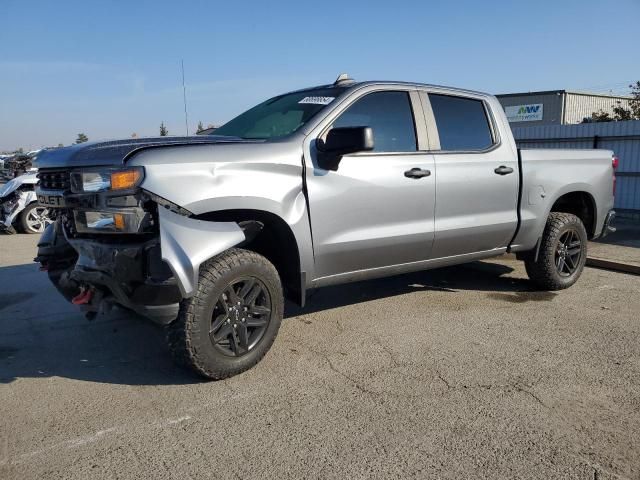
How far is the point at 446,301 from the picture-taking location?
542 cm

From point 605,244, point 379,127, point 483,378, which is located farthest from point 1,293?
point 605,244

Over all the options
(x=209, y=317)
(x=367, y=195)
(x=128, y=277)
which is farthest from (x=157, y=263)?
(x=367, y=195)

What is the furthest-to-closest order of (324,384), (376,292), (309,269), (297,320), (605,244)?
1. (605,244)
2. (376,292)
3. (297,320)
4. (309,269)
5. (324,384)

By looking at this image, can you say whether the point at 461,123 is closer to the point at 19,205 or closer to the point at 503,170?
the point at 503,170

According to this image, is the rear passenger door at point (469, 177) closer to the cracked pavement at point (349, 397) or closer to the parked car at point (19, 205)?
the cracked pavement at point (349, 397)

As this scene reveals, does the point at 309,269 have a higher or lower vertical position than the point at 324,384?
higher

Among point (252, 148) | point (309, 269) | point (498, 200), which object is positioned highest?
point (252, 148)

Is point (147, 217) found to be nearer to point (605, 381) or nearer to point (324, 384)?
point (324, 384)

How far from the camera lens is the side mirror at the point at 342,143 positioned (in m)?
3.69

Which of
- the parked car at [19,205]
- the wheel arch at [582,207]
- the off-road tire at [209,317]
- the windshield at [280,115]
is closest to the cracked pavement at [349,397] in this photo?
the off-road tire at [209,317]

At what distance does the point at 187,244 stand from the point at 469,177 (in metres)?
2.64

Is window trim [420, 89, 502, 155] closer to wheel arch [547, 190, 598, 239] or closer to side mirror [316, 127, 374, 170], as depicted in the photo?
side mirror [316, 127, 374, 170]

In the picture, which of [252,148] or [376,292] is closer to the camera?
[252,148]

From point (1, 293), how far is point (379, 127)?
14.5 ft
